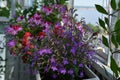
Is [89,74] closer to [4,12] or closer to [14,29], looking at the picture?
[14,29]

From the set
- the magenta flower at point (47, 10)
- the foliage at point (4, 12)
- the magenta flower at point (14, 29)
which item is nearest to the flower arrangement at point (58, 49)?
the magenta flower at point (14, 29)

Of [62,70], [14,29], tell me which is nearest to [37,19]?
[14,29]

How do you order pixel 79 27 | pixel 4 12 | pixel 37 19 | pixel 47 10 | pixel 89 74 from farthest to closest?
pixel 4 12 < pixel 47 10 < pixel 37 19 < pixel 79 27 < pixel 89 74

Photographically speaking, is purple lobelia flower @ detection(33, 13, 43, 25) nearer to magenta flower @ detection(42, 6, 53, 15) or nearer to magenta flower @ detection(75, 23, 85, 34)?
magenta flower @ detection(42, 6, 53, 15)

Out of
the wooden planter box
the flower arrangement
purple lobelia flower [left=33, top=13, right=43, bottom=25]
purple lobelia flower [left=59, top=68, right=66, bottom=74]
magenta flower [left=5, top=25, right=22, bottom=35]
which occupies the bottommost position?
the wooden planter box

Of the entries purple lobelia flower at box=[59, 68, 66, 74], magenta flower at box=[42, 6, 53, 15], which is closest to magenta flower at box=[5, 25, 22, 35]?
magenta flower at box=[42, 6, 53, 15]

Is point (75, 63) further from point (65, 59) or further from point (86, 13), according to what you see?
point (86, 13)

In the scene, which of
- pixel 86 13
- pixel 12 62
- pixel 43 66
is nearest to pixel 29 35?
pixel 43 66

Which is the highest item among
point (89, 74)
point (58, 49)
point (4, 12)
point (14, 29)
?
point (4, 12)

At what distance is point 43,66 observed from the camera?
2.05 m

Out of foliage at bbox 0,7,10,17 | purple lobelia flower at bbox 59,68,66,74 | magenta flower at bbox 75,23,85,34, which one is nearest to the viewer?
purple lobelia flower at bbox 59,68,66,74

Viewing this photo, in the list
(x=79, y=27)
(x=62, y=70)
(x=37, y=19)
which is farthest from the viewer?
(x=37, y=19)

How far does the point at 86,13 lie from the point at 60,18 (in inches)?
24.1

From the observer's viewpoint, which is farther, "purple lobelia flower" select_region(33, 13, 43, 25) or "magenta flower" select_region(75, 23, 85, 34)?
"purple lobelia flower" select_region(33, 13, 43, 25)
